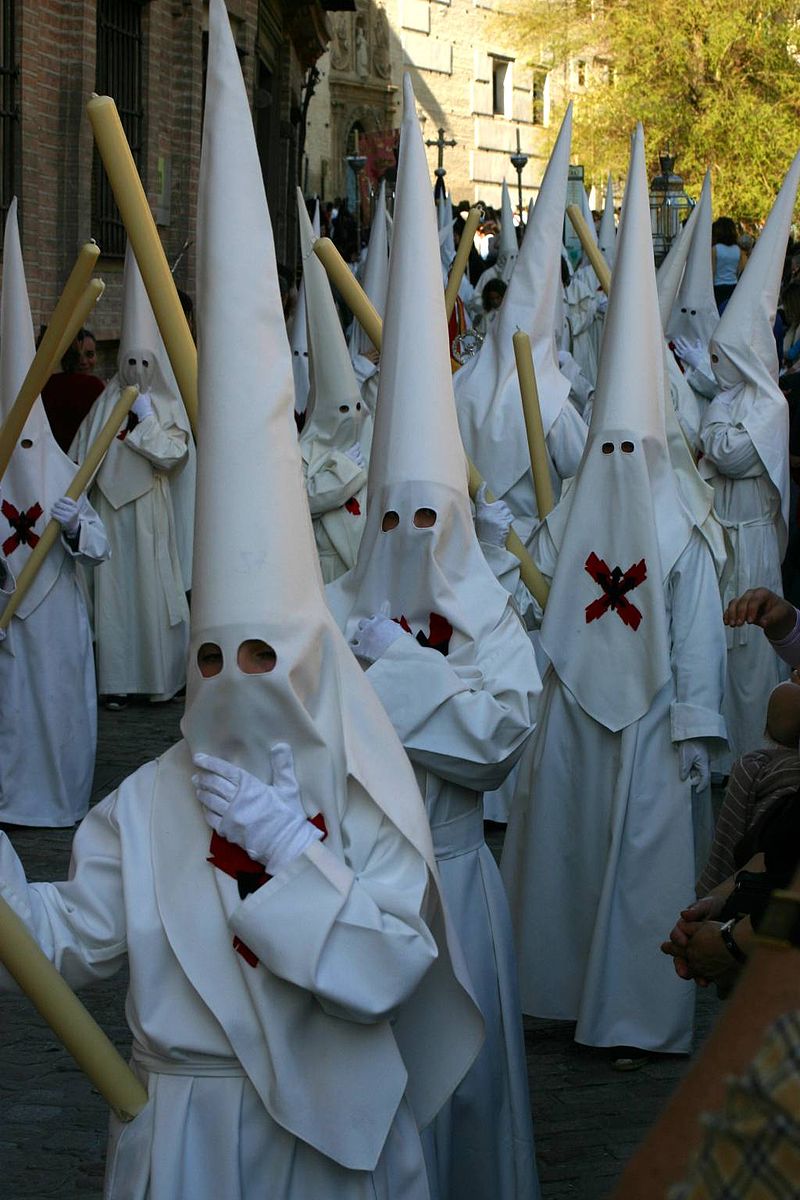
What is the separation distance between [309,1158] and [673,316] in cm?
960

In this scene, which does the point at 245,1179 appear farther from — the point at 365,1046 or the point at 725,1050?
the point at 725,1050

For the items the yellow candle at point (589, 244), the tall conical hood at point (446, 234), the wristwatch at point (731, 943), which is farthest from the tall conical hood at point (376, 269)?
the wristwatch at point (731, 943)

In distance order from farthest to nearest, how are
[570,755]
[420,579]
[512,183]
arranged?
[512,183], [570,755], [420,579]

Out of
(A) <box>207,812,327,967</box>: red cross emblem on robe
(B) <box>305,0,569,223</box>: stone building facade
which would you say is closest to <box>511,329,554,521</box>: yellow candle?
(A) <box>207,812,327,967</box>: red cross emblem on robe

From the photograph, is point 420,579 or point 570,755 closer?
point 420,579

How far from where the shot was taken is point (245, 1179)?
3094 mm

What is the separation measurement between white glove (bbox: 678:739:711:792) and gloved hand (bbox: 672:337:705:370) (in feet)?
20.4

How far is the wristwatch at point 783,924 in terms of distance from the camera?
1.43m

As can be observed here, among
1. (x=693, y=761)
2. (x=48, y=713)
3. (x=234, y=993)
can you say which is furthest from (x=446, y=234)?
(x=234, y=993)

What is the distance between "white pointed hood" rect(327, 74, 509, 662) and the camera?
4.50 metres

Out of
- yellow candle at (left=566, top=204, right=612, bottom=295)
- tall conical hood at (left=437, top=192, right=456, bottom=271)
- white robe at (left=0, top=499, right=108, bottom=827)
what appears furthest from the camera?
tall conical hood at (left=437, top=192, right=456, bottom=271)

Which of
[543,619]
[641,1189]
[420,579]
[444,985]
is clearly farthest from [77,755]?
[641,1189]

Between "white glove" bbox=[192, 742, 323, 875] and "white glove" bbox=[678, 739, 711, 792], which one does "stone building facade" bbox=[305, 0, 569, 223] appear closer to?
"white glove" bbox=[678, 739, 711, 792]

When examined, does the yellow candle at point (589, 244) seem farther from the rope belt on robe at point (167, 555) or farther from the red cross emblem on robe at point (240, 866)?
the red cross emblem on robe at point (240, 866)
